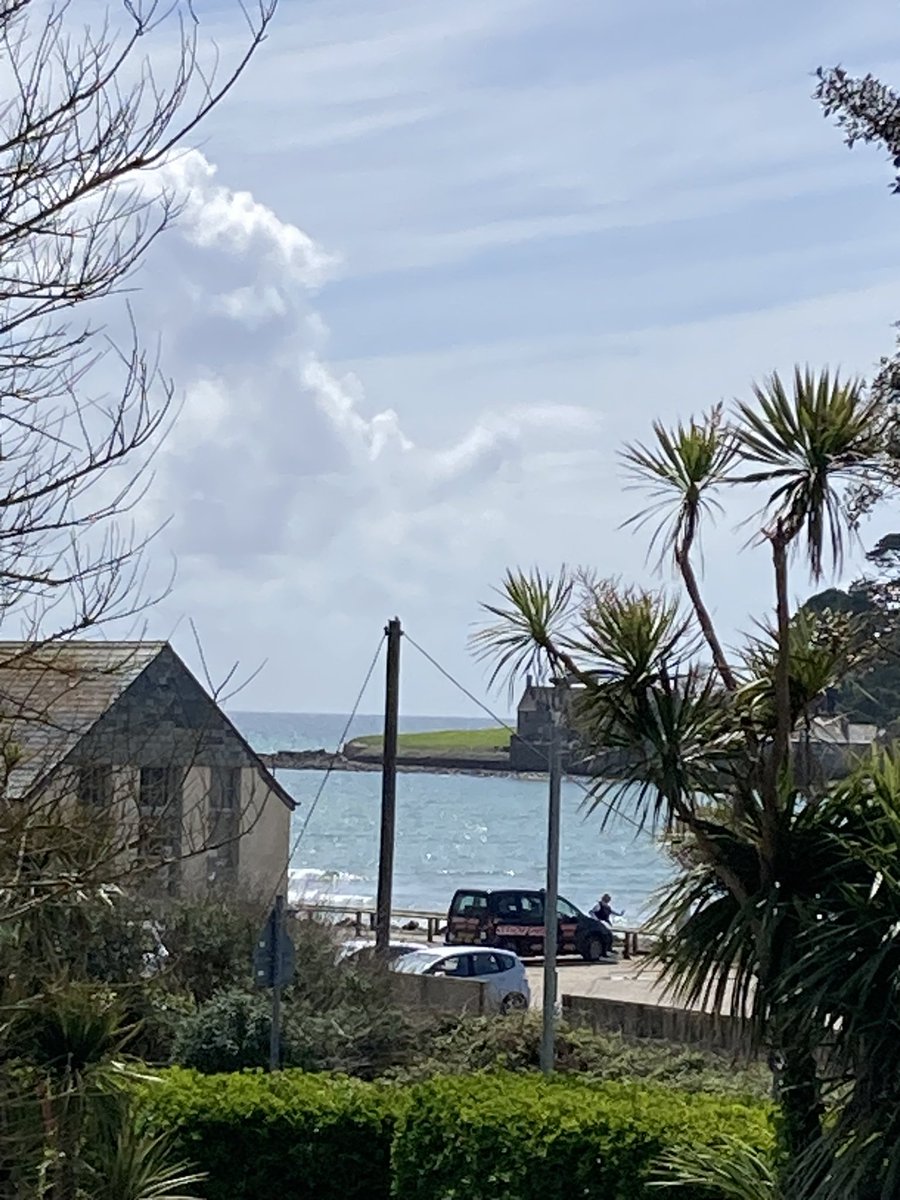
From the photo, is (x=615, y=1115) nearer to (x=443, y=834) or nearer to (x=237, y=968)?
(x=237, y=968)

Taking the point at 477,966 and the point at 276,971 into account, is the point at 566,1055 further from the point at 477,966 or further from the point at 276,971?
the point at 477,966

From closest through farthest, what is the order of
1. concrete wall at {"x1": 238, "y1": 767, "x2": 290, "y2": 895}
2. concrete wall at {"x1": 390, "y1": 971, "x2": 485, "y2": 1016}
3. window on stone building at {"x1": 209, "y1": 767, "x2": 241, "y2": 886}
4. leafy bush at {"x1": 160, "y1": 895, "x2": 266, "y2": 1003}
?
leafy bush at {"x1": 160, "y1": 895, "x2": 266, "y2": 1003} < concrete wall at {"x1": 390, "y1": 971, "x2": 485, "y2": 1016} < window on stone building at {"x1": 209, "y1": 767, "x2": 241, "y2": 886} < concrete wall at {"x1": 238, "y1": 767, "x2": 290, "y2": 895}

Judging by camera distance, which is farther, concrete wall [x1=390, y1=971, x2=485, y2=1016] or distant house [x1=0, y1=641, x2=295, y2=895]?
concrete wall [x1=390, y1=971, x2=485, y2=1016]

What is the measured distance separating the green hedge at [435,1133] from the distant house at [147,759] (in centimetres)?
172

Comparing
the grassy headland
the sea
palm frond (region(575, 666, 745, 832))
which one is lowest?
the sea

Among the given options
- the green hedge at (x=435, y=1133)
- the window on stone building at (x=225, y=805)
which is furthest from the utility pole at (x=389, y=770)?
the green hedge at (x=435, y=1133)

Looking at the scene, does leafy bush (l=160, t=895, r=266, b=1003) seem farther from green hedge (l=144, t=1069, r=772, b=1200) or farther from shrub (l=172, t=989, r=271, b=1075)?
green hedge (l=144, t=1069, r=772, b=1200)

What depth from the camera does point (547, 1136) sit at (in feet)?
34.4

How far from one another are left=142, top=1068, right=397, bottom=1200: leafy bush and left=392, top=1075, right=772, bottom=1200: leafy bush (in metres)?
0.68

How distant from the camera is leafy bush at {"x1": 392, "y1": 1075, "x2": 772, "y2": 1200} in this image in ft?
33.4

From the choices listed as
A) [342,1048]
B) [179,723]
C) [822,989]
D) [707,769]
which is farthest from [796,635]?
[179,723]

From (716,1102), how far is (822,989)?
3.46 m

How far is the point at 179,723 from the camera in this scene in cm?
2972

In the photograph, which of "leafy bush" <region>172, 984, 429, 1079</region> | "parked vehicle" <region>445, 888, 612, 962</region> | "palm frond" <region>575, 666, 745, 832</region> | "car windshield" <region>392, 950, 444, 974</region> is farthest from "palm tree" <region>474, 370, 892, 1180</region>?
"parked vehicle" <region>445, 888, 612, 962</region>
